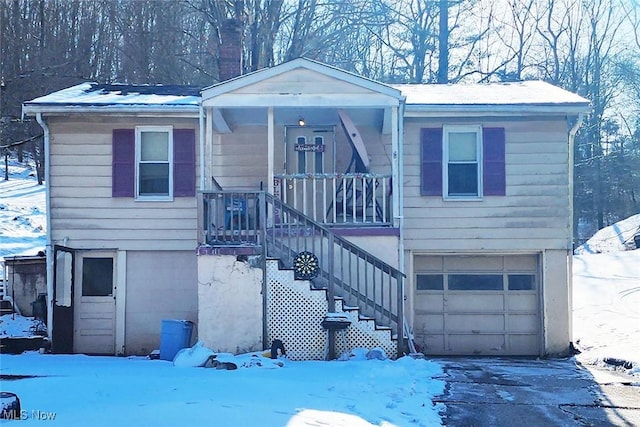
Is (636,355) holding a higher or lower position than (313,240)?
lower

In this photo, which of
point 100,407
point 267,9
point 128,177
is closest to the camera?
point 100,407

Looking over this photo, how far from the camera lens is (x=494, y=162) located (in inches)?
560

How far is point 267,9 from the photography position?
26141 millimetres

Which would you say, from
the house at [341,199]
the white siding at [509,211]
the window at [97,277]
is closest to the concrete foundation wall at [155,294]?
the house at [341,199]

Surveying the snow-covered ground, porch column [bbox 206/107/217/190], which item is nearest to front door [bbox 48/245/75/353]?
the snow-covered ground

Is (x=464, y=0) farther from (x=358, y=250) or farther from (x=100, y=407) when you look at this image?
(x=100, y=407)

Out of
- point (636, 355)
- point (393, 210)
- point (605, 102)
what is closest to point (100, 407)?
point (393, 210)

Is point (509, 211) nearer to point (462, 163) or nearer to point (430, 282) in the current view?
point (462, 163)

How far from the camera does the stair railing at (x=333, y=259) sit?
1191cm

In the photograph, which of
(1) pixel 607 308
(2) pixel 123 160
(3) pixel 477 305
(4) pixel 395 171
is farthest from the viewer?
(1) pixel 607 308

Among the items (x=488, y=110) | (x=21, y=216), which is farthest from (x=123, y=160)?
(x=21, y=216)

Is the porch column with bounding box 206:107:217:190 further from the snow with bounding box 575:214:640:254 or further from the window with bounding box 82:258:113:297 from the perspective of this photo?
the snow with bounding box 575:214:640:254

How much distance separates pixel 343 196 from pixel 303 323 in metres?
2.52

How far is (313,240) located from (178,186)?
3670 mm
